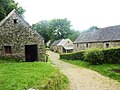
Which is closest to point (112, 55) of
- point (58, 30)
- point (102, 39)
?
point (102, 39)

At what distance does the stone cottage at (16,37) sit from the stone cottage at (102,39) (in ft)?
58.2

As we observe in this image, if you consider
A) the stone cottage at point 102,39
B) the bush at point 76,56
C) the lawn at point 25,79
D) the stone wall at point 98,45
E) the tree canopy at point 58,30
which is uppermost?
the tree canopy at point 58,30

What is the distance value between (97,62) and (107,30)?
2015cm

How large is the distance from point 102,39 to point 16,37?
71.7ft

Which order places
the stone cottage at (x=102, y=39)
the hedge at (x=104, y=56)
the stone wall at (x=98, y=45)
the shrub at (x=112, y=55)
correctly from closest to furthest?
the shrub at (x=112, y=55) < the hedge at (x=104, y=56) < the stone wall at (x=98, y=45) < the stone cottage at (x=102, y=39)

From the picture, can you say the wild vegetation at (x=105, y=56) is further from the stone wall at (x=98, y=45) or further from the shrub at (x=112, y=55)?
the stone wall at (x=98, y=45)

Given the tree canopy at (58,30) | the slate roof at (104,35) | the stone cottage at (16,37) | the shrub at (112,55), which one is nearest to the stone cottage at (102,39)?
the slate roof at (104,35)

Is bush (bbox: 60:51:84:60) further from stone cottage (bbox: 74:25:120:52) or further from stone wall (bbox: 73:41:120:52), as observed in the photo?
stone cottage (bbox: 74:25:120:52)

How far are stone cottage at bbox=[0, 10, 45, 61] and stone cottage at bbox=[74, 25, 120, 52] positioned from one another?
17731mm

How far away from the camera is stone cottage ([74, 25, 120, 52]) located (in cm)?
4109

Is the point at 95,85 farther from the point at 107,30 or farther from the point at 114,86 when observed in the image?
the point at 107,30

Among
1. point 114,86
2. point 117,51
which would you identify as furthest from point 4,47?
point 114,86

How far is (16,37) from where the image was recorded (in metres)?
27.4

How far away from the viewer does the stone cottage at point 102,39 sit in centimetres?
4109
